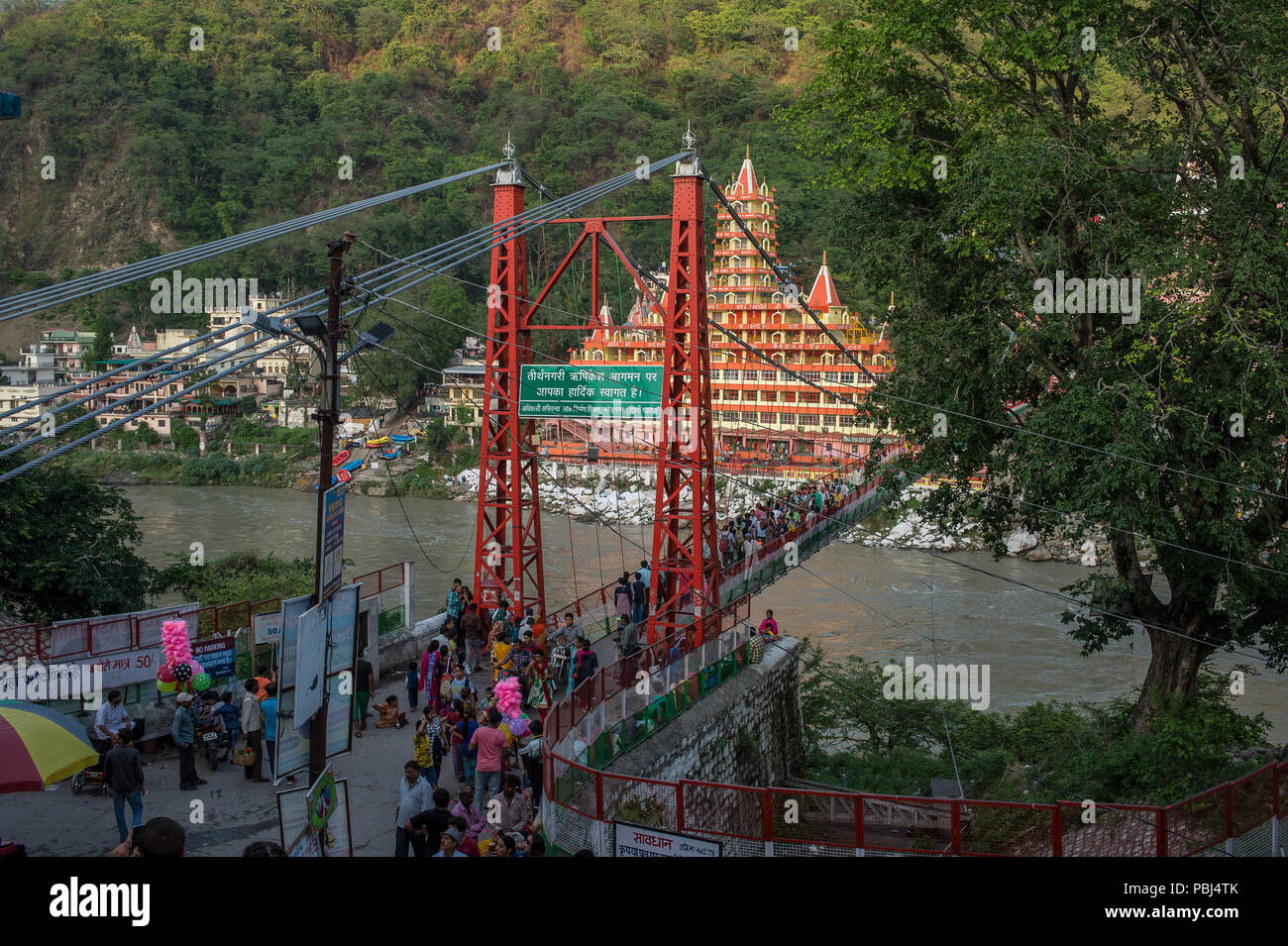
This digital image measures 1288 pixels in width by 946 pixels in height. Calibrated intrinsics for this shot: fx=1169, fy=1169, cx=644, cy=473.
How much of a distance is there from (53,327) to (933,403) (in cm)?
7832

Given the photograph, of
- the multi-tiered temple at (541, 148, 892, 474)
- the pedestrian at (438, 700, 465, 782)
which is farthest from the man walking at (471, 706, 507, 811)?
the multi-tiered temple at (541, 148, 892, 474)

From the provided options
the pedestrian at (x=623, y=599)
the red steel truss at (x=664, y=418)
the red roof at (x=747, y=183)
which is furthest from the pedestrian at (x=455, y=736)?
the red roof at (x=747, y=183)

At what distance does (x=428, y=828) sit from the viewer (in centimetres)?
785

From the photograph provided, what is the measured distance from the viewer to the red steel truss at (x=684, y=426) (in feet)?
47.9

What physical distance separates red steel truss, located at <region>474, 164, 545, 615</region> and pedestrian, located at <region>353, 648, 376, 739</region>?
124 inches

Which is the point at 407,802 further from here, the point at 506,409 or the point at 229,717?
the point at 506,409

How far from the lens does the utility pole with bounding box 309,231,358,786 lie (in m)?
8.02

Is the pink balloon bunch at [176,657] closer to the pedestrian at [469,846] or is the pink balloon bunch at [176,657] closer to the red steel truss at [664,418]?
the pedestrian at [469,846]

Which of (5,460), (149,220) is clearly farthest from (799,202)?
(5,460)

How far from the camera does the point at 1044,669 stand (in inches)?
883

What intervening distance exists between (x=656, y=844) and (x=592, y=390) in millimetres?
7319

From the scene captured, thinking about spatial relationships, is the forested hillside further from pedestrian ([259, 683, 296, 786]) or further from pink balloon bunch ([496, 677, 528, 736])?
pink balloon bunch ([496, 677, 528, 736])

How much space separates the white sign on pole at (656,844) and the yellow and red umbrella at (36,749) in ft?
11.0
